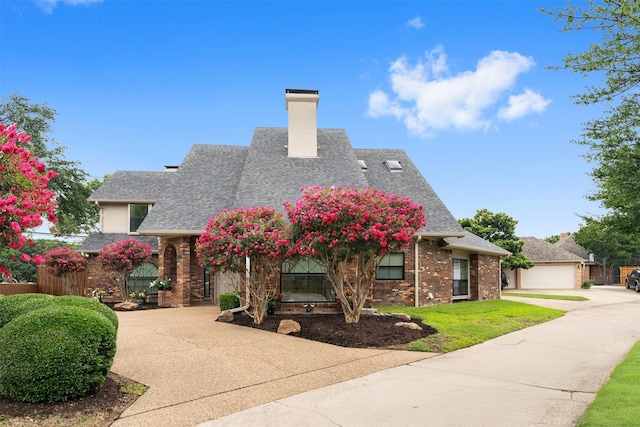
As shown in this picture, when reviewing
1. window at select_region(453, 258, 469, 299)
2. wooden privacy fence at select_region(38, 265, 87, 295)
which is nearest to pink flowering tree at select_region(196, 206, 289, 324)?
window at select_region(453, 258, 469, 299)

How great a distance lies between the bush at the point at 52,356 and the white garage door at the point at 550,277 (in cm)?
3346

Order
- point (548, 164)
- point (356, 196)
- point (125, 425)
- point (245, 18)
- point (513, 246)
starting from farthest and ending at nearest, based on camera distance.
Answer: point (513, 246) → point (548, 164) → point (245, 18) → point (356, 196) → point (125, 425)

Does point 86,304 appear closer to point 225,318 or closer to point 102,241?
point 225,318

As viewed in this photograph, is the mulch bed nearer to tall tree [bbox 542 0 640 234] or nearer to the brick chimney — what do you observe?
tall tree [bbox 542 0 640 234]

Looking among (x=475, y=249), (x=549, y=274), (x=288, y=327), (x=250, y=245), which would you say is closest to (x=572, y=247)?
(x=549, y=274)

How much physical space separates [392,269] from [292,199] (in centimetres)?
434

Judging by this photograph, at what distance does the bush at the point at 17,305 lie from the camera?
6.58 metres

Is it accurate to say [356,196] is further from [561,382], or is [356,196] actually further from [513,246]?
[513,246]

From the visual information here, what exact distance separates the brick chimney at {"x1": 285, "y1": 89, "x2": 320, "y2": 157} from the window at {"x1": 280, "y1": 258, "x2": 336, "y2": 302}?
6518 millimetres

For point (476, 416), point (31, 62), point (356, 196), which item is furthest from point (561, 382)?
point (31, 62)

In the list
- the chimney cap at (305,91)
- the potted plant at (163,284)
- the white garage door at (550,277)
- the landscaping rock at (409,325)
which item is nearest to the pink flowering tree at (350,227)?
the landscaping rock at (409,325)

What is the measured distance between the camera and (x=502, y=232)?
99.2 ft

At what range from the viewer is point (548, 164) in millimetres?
16250

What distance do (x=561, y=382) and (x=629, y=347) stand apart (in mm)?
4228
